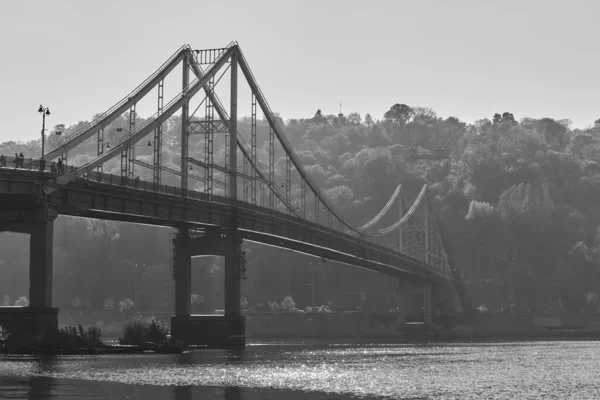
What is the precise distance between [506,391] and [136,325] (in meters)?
44.3

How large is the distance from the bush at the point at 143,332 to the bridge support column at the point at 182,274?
835cm

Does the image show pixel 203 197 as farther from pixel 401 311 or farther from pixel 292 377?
pixel 401 311

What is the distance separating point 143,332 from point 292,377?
97.0ft

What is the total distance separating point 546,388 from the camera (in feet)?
219

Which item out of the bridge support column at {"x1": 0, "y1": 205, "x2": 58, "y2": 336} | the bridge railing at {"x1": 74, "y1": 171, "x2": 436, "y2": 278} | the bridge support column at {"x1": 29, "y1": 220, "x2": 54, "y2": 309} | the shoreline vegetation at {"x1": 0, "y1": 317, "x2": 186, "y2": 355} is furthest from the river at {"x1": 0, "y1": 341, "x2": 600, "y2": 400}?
the bridge railing at {"x1": 74, "y1": 171, "x2": 436, "y2": 278}

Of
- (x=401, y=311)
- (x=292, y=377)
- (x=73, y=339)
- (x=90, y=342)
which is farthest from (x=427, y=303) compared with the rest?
(x=292, y=377)

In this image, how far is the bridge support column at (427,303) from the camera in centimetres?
18775

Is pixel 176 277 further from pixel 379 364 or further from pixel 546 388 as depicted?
pixel 546 388

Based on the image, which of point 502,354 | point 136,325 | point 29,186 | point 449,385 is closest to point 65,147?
point 29,186

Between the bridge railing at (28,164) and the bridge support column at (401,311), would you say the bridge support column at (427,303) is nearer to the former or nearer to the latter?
the bridge support column at (401,311)

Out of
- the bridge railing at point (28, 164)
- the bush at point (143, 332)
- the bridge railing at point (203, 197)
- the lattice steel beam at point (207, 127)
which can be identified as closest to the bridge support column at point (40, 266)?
the bridge railing at point (28, 164)

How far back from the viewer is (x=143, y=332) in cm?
9944

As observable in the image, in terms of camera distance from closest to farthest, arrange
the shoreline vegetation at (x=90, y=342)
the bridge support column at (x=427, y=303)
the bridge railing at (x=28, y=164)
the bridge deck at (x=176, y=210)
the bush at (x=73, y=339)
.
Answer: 1. the bridge railing at (x=28, y=164)
2. the shoreline vegetation at (x=90, y=342)
3. the bush at (x=73, y=339)
4. the bridge deck at (x=176, y=210)
5. the bridge support column at (x=427, y=303)

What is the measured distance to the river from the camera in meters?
58.7
